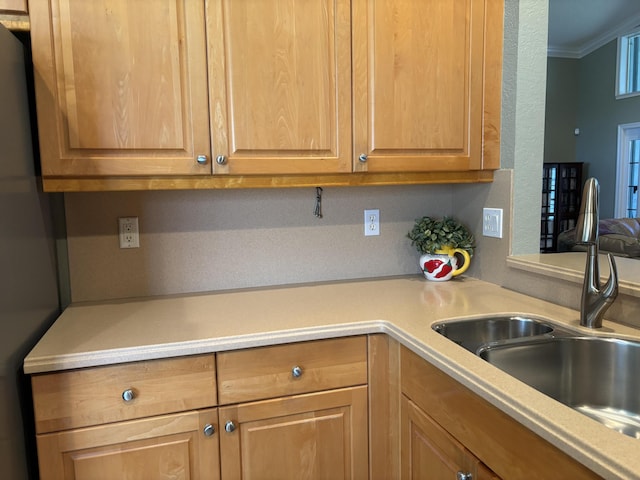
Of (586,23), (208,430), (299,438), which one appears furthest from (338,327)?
(586,23)

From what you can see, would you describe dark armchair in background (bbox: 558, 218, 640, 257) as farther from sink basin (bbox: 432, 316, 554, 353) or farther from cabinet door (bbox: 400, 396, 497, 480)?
cabinet door (bbox: 400, 396, 497, 480)

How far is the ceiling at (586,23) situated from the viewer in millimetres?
6203

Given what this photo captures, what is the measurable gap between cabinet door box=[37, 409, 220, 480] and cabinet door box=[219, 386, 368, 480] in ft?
0.21

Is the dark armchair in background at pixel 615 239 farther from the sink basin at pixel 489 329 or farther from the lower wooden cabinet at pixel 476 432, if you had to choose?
the lower wooden cabinet at pixel 476 432

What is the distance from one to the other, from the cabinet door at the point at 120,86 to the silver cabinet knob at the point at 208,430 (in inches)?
30.5

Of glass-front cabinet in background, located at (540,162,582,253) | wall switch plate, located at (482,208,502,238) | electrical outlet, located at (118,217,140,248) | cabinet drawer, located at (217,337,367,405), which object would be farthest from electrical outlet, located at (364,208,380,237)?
glass-front cabinet in background, located at (540,162,582,253)

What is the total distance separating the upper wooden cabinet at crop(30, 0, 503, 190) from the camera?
141 cm

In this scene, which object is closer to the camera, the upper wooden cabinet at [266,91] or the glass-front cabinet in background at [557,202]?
the upper wooden cabinet at [266,91]

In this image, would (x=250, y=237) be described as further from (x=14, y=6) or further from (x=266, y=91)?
(x=14, y=6)

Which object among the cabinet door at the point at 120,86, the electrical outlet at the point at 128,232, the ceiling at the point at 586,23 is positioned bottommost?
the electrical outlet at the point at 128,232

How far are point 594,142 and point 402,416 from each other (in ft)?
25.7

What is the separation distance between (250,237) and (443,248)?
0.79 meters

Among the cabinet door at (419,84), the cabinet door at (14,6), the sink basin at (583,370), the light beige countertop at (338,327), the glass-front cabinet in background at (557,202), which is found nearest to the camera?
the light beige countertop at (338,327)

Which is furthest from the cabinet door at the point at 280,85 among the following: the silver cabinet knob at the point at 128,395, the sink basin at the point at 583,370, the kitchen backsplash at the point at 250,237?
the sink basin at the point at 583,370
